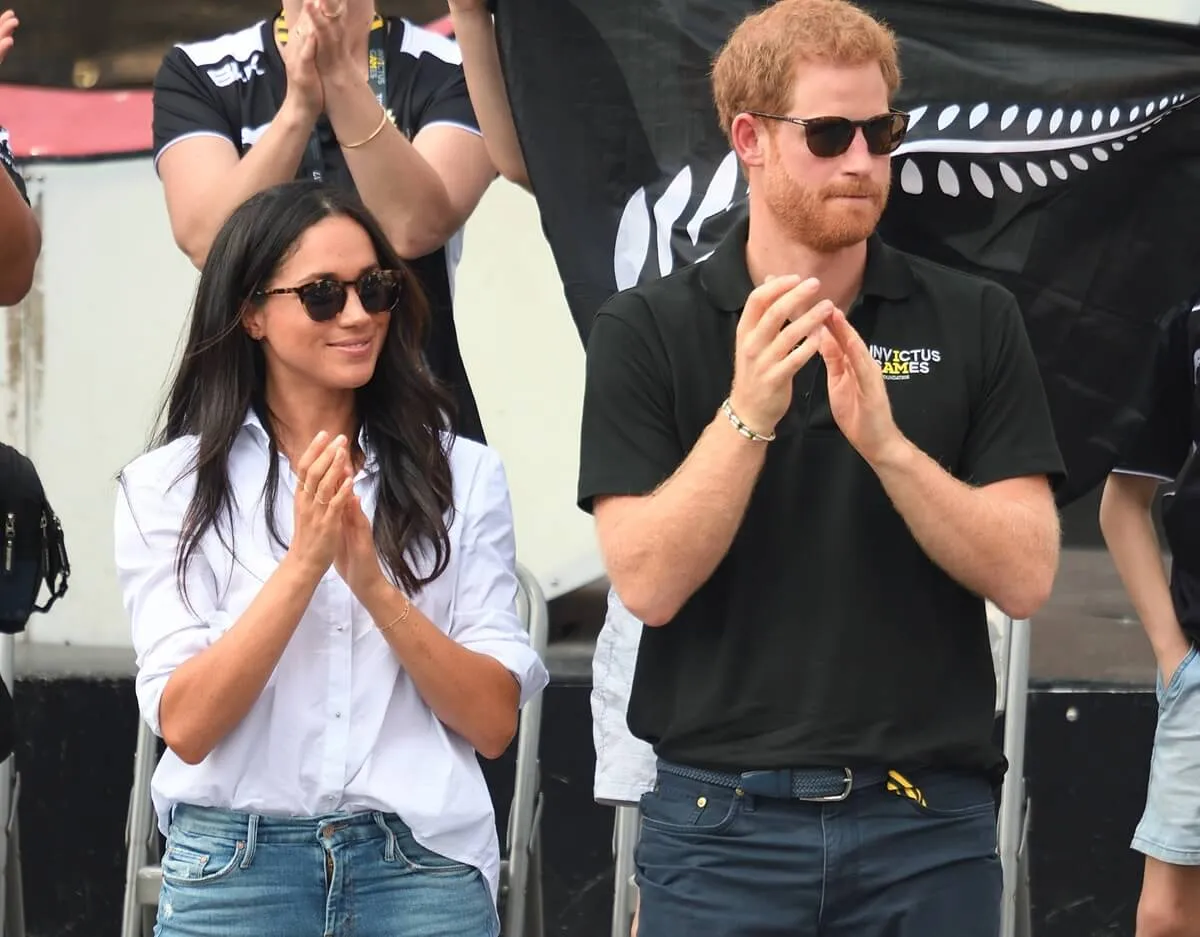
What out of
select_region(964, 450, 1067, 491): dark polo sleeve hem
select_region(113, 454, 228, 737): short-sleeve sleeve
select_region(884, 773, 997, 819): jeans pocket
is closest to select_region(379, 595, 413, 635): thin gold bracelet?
select_region(113, 454, 228, 737): short-sleeve sleeve

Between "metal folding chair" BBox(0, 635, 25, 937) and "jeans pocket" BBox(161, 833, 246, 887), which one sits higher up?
"jeans pocket" BBox(161, 833, 246, 887)

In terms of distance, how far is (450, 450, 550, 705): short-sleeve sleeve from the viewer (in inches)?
111

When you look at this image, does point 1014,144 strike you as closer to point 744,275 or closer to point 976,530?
point 744,275

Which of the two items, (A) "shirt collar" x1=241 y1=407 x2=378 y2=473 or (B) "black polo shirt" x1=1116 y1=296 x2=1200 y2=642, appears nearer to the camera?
(A) "shirt collar" x1=241 y1=407 x2=378 y2=473

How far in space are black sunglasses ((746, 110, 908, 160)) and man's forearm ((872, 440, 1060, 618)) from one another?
447 mm

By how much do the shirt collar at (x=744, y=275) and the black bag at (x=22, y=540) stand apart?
126 cm

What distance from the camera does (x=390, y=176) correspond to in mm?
3314

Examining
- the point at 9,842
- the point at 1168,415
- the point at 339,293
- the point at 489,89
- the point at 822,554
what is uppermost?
the point at 489,89

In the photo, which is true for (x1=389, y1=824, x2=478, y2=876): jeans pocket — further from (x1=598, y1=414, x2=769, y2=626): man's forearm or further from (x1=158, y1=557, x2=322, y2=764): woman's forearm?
(x1=598, y1=414, x2=769, y2=626): man's forearm

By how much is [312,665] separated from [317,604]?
0.31ft

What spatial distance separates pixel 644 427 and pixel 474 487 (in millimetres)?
464

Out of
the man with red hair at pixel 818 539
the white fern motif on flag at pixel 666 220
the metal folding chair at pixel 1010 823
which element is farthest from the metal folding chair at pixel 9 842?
the man with red hair at pixel 818 539

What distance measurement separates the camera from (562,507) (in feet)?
14.8

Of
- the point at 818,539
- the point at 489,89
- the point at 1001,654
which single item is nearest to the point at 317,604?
the point at 818,539
